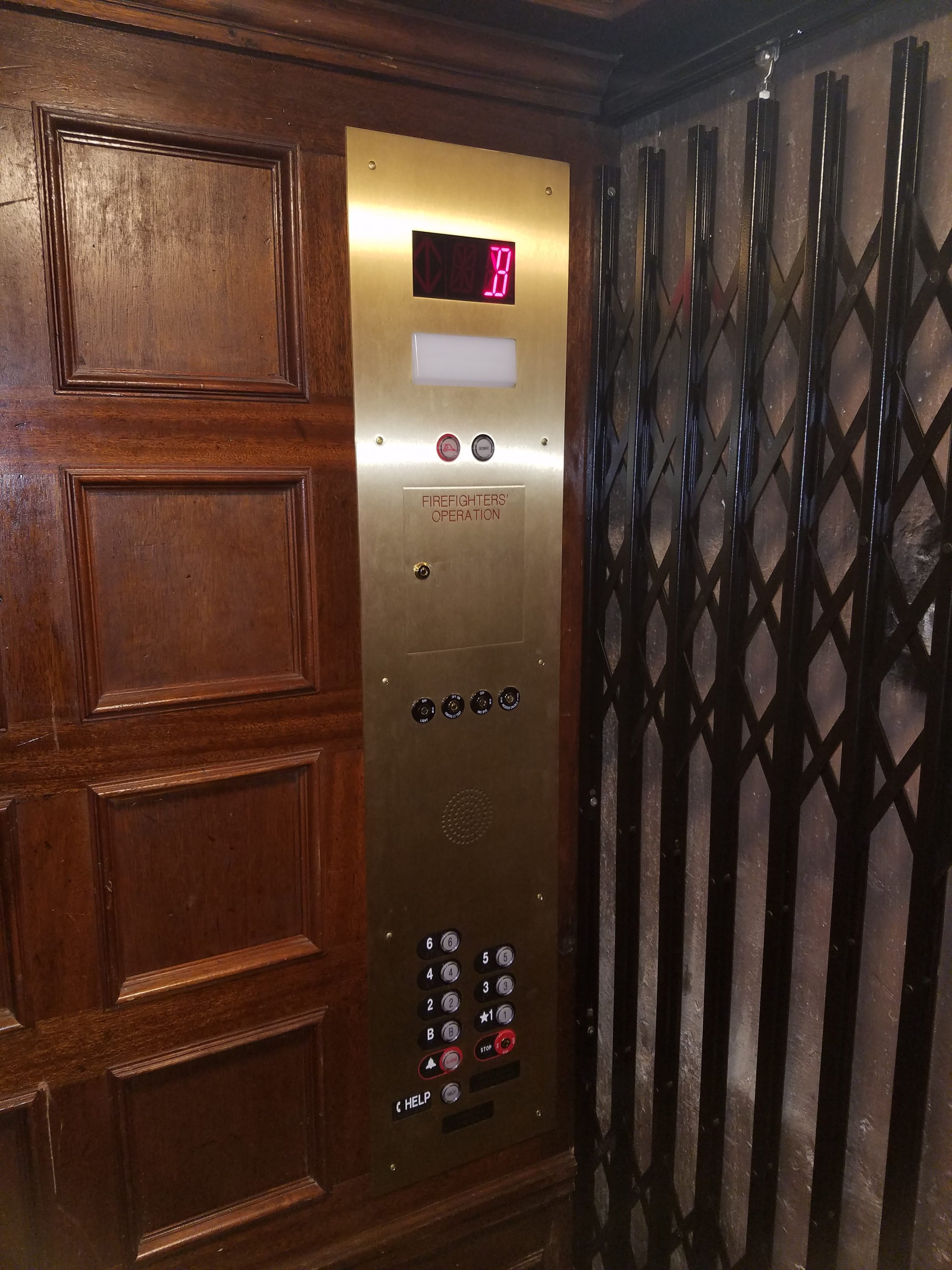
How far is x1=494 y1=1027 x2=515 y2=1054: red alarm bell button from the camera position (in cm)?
162

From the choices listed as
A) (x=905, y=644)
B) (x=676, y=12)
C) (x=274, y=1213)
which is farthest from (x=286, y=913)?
(x=676, y=12)

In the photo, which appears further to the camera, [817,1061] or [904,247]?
[817,1061]

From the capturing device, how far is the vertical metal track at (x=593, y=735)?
1519mm

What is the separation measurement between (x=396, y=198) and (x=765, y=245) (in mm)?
551

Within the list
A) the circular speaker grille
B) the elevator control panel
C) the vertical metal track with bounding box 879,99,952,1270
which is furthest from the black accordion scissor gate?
the circular speaker grille

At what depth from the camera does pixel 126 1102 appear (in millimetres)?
1327

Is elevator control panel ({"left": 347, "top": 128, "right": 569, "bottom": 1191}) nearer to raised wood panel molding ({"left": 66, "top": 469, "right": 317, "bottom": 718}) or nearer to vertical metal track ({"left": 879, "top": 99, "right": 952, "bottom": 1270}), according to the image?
raised wood panel molding ({"left": 66, "top": 469, "right": 317, "bottom": 718})

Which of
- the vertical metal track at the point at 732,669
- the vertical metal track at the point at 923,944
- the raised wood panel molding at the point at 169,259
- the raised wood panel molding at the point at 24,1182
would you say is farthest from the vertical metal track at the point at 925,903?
the raised wood panel molding at the point at 24,1182

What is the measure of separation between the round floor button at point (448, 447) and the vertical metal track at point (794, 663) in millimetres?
523

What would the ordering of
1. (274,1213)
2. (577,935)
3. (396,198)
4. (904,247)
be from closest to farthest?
(904,247), (396,198), (274,1213), (577,935)

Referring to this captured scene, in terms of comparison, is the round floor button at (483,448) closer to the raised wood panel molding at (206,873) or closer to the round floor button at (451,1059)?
the raised wood panel molding at (206,873)

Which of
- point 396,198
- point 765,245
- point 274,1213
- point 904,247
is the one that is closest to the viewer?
point 904,247

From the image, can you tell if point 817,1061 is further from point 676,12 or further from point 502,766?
point 676,12

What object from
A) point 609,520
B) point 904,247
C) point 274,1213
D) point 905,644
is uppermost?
point 904,247
